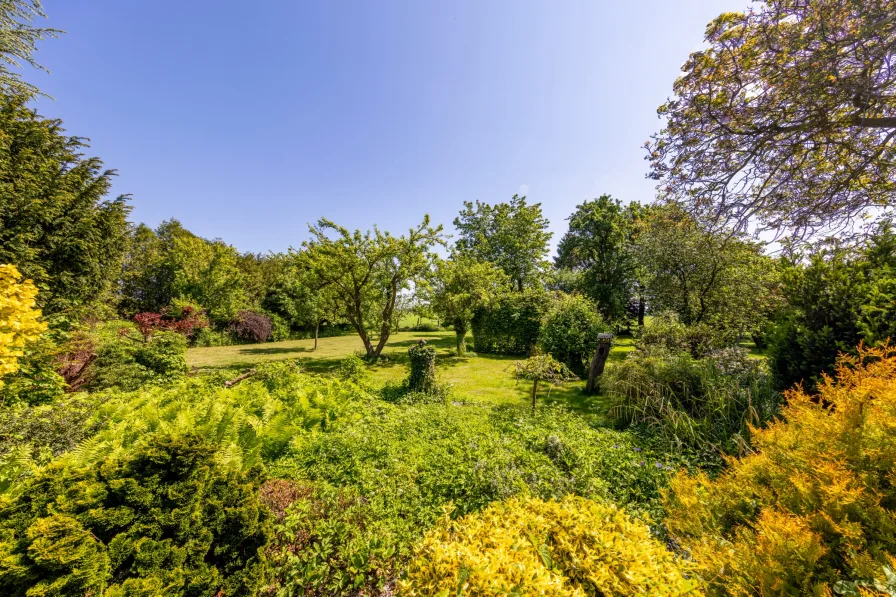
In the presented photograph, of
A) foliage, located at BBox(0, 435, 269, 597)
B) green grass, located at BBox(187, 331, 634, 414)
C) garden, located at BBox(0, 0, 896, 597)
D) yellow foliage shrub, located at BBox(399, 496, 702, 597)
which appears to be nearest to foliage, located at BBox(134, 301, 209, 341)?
garden, located at BBox(0, 0, 896, 597)

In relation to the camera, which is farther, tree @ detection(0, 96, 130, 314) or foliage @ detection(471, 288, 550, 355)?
foliage @ detection(471, 288, 550, 355)

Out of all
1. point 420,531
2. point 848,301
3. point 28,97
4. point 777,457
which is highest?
point 28,97

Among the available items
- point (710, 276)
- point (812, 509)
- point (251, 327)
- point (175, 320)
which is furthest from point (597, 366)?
point (251, 327)

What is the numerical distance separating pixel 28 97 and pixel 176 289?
562 inches

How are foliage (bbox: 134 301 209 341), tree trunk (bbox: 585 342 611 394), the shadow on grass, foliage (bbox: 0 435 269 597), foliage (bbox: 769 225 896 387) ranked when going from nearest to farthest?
foliage (bbox: 0 435 269 597)
foliage (bbox: 769 225 896 387)
tree trunk (bbox: 585 342 611 394)
foliage (bbox: 134 301 209 341)
the shadow on grass

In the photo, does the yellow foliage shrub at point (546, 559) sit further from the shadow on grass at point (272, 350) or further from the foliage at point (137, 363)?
the shadow on grass at point (272, 350)

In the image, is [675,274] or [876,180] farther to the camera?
[675,274]

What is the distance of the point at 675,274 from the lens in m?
10.8

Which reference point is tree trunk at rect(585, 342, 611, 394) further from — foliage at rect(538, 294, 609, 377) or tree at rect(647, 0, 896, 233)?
tree at rect(647, 0, 896, 233)

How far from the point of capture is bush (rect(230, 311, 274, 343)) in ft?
65.0

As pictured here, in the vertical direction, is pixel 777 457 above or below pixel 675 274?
below

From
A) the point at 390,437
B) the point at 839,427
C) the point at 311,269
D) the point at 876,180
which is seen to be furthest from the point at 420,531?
the point at 311,269

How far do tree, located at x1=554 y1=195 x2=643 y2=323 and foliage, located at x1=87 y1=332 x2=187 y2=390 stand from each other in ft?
69.0

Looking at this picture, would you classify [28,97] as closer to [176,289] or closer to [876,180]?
[176,289]
